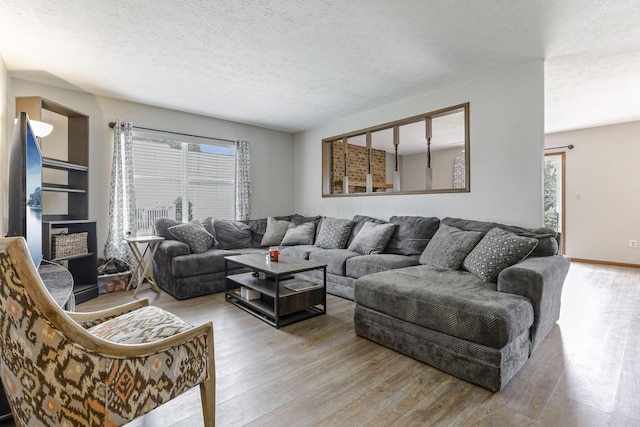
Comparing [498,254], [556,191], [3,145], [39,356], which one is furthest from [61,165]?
[556,191]

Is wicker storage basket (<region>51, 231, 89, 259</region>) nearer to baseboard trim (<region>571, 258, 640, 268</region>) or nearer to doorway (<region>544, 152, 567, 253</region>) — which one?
doorway (<region>544, 152, 567, 253</region>)

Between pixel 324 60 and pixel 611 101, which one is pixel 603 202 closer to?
pixel 611 101

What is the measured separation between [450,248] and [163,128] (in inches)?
163

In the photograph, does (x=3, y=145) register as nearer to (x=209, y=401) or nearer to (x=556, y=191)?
(x=209, y=401)

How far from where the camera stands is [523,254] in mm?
2326

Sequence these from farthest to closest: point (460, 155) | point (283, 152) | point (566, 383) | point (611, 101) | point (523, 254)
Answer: point (460, 155)
point (283, 152)
point (611, 101)
point (523, 254)
point (566, 383)

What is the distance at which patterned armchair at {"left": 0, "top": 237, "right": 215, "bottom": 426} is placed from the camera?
0.91 metres

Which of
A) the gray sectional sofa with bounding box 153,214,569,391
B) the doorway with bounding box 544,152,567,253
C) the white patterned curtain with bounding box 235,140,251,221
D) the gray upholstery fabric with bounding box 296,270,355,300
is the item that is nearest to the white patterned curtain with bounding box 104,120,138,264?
the gray sectional sofa with bounding box 153,214,569,391

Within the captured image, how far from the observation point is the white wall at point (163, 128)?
3768mm

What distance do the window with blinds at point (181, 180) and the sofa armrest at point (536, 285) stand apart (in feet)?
13.9

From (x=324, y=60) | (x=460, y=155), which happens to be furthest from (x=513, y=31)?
(x=460, y=155)

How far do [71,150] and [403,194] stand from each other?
13.6 feet

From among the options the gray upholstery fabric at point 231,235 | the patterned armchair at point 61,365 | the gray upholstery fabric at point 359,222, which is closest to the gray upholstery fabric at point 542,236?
the gray upholstery fabric at point 359,222

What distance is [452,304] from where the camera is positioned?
1.95 meters
